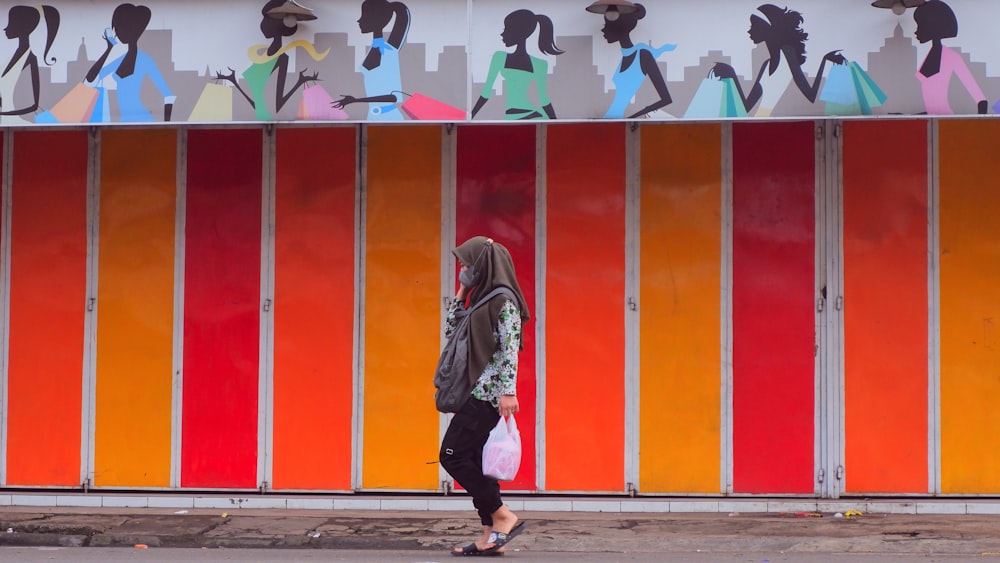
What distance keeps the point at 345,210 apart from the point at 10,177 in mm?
2402

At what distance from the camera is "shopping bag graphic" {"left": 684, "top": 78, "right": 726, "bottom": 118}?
24.2 ft

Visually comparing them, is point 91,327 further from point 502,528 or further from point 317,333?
point 502,528

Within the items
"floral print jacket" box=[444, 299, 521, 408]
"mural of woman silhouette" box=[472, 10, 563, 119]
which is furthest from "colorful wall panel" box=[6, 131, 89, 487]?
"floral print jacket" box=[444, 299, 521, 408]

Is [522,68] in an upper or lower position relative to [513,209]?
upper

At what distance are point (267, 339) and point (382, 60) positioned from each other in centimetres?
224

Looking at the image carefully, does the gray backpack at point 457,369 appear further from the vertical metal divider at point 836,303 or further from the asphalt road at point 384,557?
the vertical metal divider at point 836,303

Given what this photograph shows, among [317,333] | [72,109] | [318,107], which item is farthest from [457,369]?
[72,109]

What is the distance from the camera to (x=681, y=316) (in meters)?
8.48

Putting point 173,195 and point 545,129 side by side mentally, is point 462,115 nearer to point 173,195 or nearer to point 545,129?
point 545,129

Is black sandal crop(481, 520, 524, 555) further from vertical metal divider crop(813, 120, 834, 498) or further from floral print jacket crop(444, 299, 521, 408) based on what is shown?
vertical metal divider crop(813, 120, 834, 498)

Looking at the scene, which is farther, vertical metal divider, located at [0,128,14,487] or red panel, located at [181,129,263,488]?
vertical metal divider, located at [0,128,14,487]

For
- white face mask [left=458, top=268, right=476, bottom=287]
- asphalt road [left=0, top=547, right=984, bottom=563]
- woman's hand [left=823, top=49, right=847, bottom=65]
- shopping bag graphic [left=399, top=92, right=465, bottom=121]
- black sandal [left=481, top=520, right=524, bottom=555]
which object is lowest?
asphalt road [left=0, top=547, right=984, bottom=563]

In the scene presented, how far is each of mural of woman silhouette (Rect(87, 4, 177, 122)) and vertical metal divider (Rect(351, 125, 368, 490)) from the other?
1.51 meters

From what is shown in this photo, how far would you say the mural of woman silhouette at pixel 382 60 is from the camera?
748 centimetres
